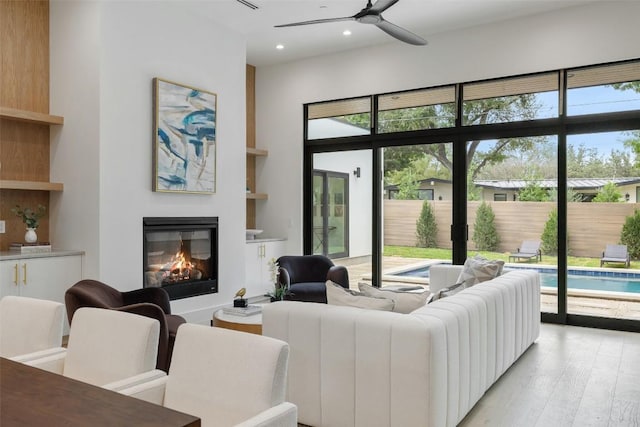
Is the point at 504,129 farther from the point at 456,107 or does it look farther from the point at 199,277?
the point at 199,277

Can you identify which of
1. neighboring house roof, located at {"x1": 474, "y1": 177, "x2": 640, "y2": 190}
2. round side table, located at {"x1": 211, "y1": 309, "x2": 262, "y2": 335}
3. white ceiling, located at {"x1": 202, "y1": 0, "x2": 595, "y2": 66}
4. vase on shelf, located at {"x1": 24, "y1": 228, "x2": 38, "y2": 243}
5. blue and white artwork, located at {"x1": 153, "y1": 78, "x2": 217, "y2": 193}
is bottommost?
round side table, located at {"x1": 211, "y1": 309, "x2": 262, "y2": 335}

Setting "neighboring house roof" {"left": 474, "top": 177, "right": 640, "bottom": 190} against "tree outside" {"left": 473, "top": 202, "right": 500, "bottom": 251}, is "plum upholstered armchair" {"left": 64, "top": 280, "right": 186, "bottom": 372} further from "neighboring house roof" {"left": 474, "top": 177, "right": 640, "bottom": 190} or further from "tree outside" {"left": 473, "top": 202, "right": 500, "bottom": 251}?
"neighboring house roof" {"left": 474, "top": 177, "right": 640, "bottom": 190}

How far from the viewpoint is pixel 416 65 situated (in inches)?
257

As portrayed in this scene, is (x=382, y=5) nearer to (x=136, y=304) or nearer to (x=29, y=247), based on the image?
(x=136, y=304)

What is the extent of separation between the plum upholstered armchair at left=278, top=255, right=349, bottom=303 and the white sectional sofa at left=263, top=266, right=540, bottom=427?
106 inches

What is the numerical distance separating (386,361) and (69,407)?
157cm

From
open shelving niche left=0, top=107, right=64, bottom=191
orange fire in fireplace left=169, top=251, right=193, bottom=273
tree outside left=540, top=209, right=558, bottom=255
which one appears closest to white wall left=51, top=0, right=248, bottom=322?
open shelving niche left=0, top=107, right=64, bottom=191

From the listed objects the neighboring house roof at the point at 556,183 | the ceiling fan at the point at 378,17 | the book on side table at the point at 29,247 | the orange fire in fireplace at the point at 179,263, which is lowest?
the orange fire in fireplace at the point at 179,263

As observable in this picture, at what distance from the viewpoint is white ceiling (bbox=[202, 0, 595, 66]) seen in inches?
215

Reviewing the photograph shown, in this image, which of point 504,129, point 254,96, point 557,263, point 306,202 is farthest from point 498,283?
point 254,96

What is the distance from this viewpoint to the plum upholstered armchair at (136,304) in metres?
3.45

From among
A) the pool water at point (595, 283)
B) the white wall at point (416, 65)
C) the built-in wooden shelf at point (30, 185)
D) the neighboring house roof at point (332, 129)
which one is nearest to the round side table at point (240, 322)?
the built-in wooden shelf at point (30, 185)

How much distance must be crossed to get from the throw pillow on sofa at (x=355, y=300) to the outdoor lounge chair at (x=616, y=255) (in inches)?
146

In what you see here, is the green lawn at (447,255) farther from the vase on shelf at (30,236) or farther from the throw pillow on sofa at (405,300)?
the vase on shelf at (30,236)
